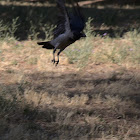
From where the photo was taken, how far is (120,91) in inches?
249

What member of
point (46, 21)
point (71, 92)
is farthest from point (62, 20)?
point (46, 21)

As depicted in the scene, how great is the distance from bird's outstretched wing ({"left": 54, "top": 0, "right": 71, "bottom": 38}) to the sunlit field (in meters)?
1.25

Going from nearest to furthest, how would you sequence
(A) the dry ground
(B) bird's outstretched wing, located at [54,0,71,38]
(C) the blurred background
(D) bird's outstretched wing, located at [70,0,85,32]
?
(B) bird's outstretched wing, located at [54,0,71,38] < (A) the dry ground < (D) bird's outstretched wing, located at [70,0,85,32] < (C) the blurred background

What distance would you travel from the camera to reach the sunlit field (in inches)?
179

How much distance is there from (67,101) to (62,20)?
161cm

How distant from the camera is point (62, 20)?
459 cm

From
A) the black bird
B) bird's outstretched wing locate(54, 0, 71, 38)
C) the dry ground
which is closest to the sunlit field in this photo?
the dry ground

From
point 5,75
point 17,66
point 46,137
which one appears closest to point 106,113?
point 46,137

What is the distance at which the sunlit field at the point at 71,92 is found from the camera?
179 inches

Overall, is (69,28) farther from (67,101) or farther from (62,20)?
(67,101)

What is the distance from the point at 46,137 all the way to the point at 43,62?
4197 millimetres

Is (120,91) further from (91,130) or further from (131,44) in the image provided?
(131,44)

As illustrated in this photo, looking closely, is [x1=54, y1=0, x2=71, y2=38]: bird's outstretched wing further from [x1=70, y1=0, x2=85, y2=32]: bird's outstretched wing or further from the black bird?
[x1=70, y1=0, x2=85, y2=32]: bird's outstretched wing

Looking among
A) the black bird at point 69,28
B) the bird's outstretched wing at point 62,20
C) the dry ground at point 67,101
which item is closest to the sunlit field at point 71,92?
the dry ground at point 67,101
